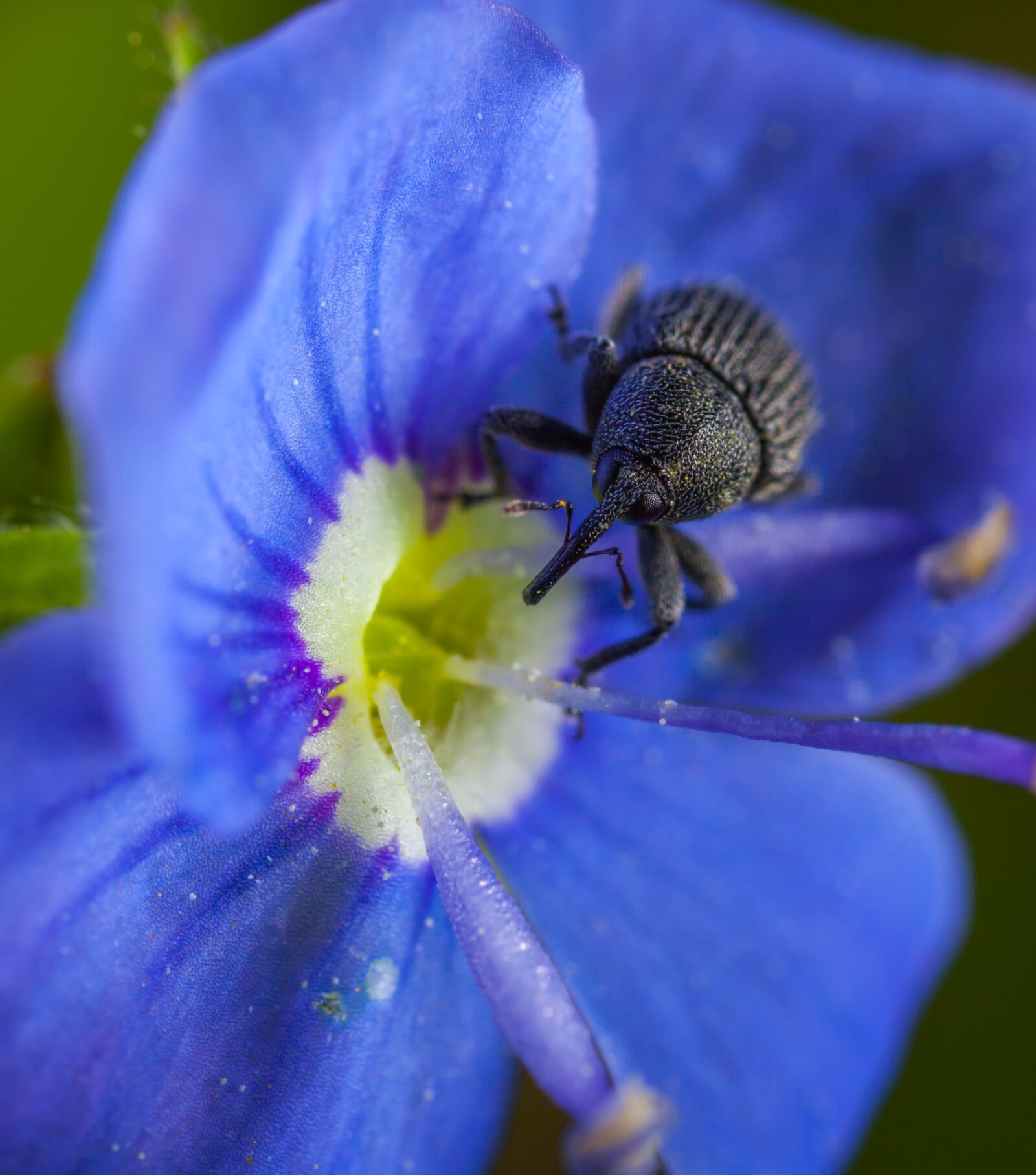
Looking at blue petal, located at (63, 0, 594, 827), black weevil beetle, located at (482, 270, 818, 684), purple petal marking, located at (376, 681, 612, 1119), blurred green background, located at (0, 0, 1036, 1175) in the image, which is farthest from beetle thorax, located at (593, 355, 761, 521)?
blurred green background, located at (0, 0, 1036, 1175)

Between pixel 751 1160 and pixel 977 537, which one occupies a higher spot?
pixel 977 537

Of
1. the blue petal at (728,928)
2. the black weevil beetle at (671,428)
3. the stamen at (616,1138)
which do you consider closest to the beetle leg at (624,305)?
the black weevil beetle at (671,428)

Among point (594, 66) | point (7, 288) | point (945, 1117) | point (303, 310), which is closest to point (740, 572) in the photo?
point (594, 66)

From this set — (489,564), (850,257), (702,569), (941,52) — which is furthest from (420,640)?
(941,52)

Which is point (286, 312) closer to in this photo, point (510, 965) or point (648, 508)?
point (648, 508)

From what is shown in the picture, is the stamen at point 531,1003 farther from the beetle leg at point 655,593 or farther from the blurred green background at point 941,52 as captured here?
the blurred green background at point 941,52

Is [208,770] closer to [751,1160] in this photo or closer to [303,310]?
[303,310]
